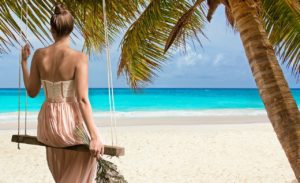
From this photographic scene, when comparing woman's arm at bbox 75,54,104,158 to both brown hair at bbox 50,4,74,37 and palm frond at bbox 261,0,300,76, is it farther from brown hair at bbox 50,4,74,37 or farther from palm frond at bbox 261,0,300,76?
palm frond at bbox 261,0,300,76

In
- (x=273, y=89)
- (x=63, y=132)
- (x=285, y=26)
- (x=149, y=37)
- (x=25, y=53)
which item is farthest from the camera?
(x=149, y=37)

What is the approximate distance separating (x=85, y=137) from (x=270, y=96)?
2164 mm

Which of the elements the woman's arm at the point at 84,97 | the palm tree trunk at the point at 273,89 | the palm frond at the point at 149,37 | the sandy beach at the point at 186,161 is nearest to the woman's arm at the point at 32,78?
the woman's arm at the point at 84,97

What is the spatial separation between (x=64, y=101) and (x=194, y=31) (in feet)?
14.4

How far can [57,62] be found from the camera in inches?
98.6

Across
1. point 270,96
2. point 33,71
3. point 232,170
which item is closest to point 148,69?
point 270,96

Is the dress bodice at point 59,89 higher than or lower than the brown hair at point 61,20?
lower

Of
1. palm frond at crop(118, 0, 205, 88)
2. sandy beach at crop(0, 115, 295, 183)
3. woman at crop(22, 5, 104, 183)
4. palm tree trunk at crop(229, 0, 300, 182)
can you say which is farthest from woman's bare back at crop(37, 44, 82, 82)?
sandy beach at crop(0, 115, 295, 183)

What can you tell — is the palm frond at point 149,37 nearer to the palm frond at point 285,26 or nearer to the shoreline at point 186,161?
the palm frond at point 285,26

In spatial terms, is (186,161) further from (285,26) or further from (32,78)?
(32,78)

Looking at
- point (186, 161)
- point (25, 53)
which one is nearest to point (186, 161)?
point (186, 161)

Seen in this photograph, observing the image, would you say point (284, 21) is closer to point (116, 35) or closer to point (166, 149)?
point (116, 35)

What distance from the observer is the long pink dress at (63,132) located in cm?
252

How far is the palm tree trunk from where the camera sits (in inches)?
166
